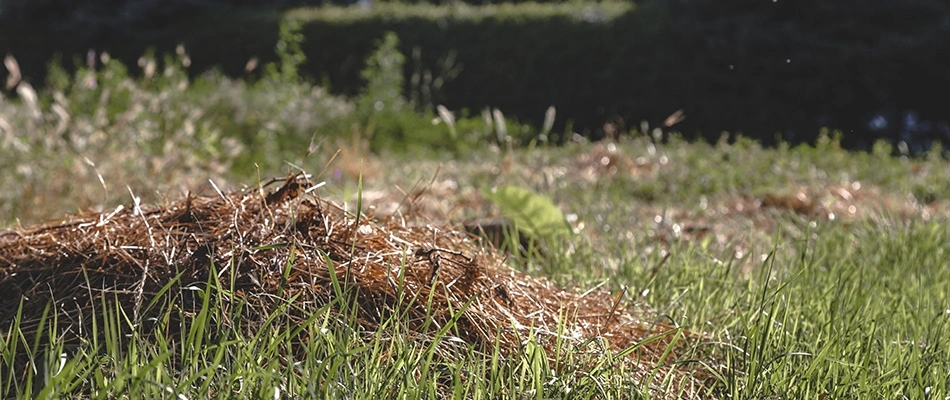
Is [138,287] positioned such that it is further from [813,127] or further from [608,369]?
[813,127]

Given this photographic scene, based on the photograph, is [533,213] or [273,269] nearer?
[273,269]

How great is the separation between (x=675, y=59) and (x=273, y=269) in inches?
396

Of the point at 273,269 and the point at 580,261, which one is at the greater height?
the point at 273,269

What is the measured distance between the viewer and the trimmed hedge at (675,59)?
10688 millimetres

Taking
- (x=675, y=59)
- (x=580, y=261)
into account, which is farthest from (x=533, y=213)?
(x=675, y=59)

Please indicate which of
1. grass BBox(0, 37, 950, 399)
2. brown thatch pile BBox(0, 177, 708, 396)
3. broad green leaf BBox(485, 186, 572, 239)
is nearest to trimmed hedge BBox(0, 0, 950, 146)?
grass BBox(0, 37, 950, 399)

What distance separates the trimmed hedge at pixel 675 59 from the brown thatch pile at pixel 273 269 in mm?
7289

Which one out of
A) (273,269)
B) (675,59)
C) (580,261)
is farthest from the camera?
(675,59)

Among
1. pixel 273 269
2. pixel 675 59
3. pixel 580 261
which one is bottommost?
pixel 675 59

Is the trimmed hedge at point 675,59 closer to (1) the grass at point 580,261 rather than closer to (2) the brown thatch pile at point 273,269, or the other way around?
(1) the grass at point 580,261

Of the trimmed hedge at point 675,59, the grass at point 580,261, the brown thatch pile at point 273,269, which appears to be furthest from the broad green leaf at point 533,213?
the trimmed hedge at point 675,59

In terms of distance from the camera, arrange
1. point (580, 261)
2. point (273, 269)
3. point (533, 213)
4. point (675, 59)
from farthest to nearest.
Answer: point (675, 59) < point (533, 213) < point (580, 261) < point (273, 269)

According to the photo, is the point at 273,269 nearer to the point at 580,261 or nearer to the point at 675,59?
the point at 580,261

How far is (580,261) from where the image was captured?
10.4 ft
